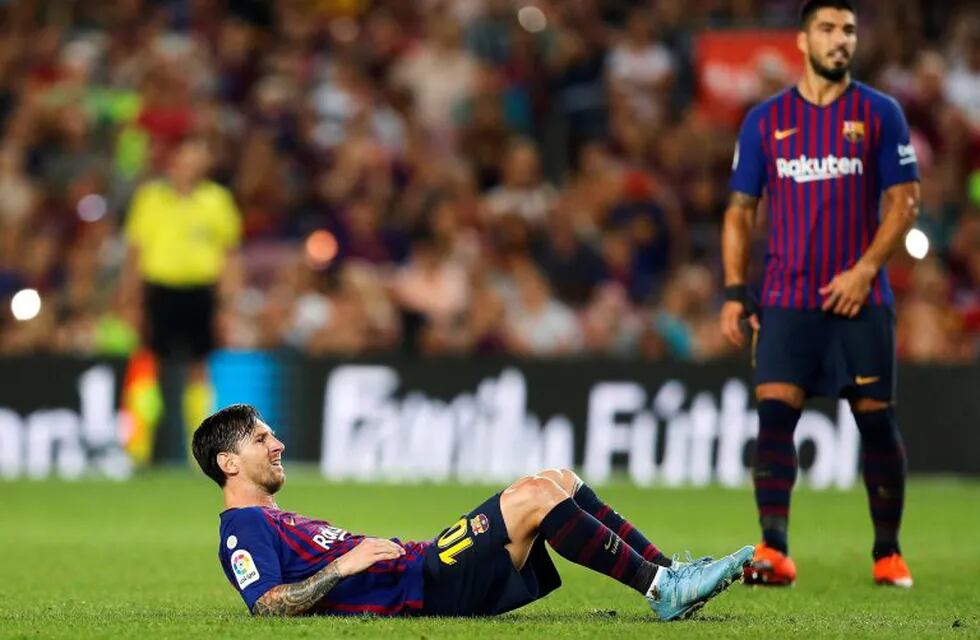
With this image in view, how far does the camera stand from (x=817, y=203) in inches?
316

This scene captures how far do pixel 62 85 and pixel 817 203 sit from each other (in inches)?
432

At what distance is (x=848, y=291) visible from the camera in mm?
7887

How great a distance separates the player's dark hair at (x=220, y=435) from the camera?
643cm

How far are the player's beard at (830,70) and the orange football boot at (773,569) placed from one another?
1981 mm

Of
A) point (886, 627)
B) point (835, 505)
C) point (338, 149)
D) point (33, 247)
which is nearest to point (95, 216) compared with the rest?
point (33, 247)

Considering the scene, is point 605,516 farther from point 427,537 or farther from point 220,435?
point 427,537

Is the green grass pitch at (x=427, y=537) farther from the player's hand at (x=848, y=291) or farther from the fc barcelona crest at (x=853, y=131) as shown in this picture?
the fc barcelona crest at (x=853, y=131)

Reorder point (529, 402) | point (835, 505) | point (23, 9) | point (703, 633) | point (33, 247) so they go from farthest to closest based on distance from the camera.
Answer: point (23, 9) < point (33, 247) < point (529, 402) < point (835, 505) < point (703, 633)

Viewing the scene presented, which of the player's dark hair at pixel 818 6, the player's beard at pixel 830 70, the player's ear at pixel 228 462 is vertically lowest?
the player's ear at pixel 228 462

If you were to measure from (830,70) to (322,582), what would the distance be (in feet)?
10.8

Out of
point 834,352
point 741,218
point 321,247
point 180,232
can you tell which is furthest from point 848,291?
point 321,247

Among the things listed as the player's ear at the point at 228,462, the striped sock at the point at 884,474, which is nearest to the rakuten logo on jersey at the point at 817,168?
the striped sock at the point at 884,474

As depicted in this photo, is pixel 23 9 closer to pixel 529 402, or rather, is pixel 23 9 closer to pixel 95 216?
pixel 95 216

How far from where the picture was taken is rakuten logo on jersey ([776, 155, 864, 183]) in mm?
7996
